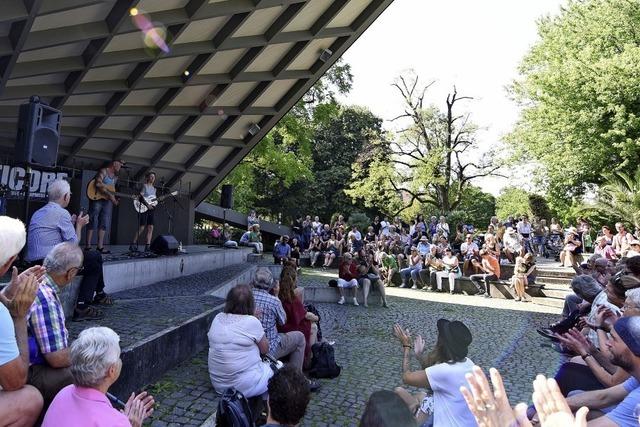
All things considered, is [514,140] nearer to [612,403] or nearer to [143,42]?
[143,42]

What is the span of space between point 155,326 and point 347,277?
23.0 feet

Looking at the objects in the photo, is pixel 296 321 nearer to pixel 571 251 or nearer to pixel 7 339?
pixel 7 339

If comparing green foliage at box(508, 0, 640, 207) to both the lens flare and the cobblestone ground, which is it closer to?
the cobblestone ground

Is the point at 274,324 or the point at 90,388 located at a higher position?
the point at 90,388

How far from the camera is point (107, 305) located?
19.3ft

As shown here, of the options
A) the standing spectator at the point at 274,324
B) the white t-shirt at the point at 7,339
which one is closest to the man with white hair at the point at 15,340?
the white t-shirt at the point at 7,339

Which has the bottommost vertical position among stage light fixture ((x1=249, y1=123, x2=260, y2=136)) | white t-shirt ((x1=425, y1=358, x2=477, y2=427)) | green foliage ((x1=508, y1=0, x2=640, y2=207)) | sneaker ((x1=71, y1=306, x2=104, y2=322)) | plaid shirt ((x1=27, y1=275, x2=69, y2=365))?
sneaker ((x1=71, y1=306, x2=104, y2=322))

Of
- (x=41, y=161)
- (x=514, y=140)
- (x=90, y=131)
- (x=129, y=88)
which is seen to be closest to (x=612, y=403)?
(x=41, y=161)

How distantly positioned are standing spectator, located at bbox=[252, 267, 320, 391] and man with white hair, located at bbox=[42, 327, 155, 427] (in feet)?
8.15

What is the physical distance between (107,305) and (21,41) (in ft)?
13.3

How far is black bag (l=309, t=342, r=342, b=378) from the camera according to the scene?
5332 millimetres

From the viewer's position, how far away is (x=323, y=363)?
17.6ft

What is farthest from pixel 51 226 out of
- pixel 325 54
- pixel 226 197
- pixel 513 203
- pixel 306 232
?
pixel 513 203

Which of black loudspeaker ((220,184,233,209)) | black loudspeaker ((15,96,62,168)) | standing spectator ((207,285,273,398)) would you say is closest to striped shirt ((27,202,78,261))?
black loudspeaker ((15,96,62,168))
